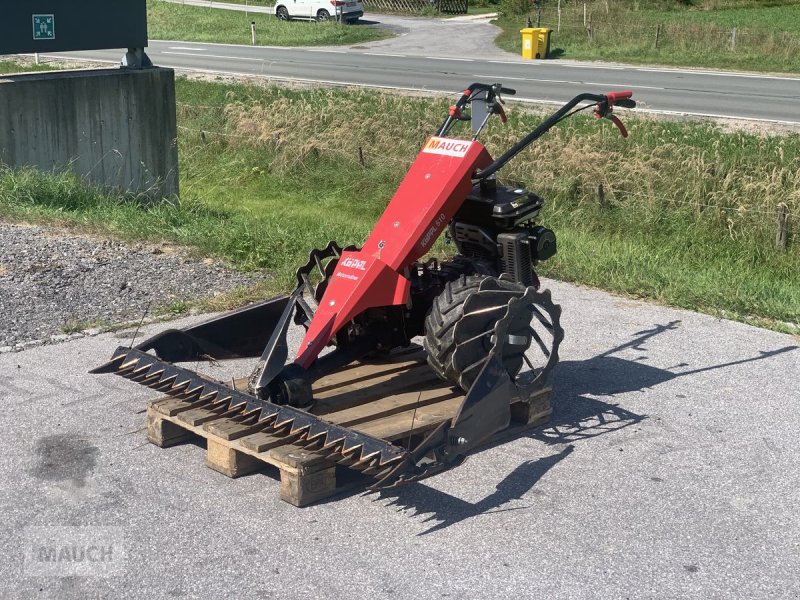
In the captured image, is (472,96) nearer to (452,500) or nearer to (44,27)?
(452,500)

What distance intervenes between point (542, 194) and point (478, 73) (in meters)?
14.6

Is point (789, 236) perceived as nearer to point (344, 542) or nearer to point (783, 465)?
point (783, 465)

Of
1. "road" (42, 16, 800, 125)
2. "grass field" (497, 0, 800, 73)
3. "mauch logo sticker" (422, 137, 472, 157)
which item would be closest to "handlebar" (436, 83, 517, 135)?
"mauch logo sticker" (422, 137, 472, 157)

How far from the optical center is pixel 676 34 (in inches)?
1353

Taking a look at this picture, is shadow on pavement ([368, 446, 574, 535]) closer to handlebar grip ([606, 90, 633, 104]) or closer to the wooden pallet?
the wooden pallet

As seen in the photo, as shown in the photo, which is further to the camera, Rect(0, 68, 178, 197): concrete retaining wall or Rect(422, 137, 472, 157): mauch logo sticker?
Rect(0, 68, 178, 197): concrete retaining wall

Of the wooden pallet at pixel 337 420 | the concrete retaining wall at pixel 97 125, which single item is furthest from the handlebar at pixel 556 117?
the concrete retaining wall at pixel 97 125

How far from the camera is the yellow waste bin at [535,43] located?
106 ft

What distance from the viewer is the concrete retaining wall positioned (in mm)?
13273

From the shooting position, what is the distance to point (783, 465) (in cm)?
615

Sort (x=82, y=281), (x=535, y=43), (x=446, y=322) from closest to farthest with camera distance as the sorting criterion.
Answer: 1. (x=446, y=322)
2. (x=82, y=281)
3. (x=535, y=43)

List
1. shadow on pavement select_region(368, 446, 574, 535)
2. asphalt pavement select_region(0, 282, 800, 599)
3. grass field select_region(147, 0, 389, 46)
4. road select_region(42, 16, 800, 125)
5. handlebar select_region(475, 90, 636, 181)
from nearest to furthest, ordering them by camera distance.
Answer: asphalt pavement select_region(0, 282, 800, 599)
shadow on pavement select_region(368, 446, 574, 535)
handlebar select_region(475, 90, 636, 181)
road select_region(42, 16, 800, 125)
grass field select_region(147, 0, 389, 46)

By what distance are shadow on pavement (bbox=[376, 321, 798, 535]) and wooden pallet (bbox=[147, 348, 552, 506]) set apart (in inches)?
9.4

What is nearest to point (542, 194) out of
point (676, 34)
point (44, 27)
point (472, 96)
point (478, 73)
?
point (44, 27)
